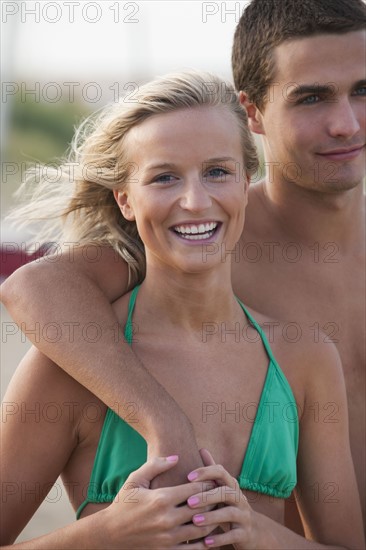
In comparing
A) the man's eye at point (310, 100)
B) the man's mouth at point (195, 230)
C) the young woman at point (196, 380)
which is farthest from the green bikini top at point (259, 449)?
the man's eye at point (310, 100)

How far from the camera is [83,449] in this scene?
2.31 metres

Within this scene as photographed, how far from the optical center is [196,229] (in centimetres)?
225

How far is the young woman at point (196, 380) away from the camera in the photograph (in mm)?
2221

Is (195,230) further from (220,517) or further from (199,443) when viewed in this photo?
(220,517)

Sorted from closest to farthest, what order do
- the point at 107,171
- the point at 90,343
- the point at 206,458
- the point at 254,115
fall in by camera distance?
the point at 206,458 < the point at 90,343 < the point at 107,171 < the point at 254,115

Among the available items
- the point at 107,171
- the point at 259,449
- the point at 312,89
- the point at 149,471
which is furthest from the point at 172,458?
the point at 312,89

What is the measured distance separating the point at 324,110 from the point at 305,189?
0.28 metres

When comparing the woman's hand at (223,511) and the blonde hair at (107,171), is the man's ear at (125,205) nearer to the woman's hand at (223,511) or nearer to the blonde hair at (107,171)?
the blonde hair at (107,171)

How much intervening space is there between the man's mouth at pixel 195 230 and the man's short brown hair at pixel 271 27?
970mm

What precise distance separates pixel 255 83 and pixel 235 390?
4.03 ft

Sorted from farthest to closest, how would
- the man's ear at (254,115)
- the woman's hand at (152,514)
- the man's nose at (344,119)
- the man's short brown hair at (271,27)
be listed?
the man's ear at (254,115), the man's short brown hair at (271,27), the man's nose at (344,119), the woman's hand at (152,514)

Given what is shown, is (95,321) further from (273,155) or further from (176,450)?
(273,155)

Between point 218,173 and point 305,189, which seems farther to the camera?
point 305,189

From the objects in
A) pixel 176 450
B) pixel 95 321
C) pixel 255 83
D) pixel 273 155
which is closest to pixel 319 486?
pixel 176 450
